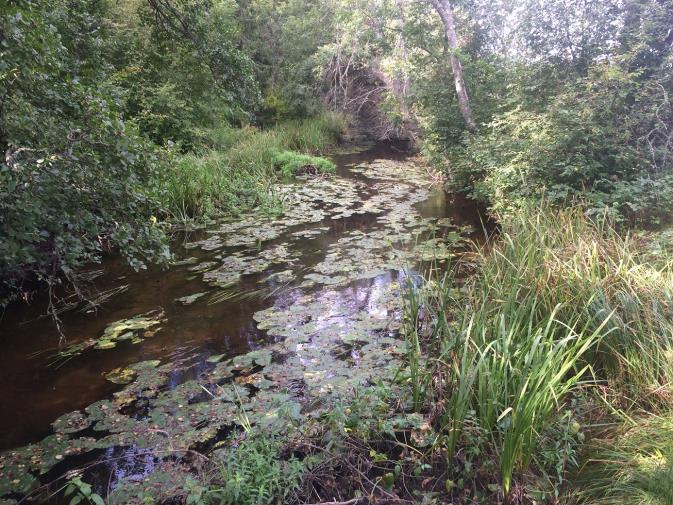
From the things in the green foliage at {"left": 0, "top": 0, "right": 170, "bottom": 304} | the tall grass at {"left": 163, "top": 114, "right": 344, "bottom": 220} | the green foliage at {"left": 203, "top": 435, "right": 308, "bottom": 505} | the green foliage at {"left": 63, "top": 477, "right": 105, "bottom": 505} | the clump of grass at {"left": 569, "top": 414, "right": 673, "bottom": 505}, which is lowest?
the clump of grass at {"left": 569, "top": 414, "right": 673, "bottom": 505}

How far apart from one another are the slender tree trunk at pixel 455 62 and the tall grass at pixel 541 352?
6470 mm

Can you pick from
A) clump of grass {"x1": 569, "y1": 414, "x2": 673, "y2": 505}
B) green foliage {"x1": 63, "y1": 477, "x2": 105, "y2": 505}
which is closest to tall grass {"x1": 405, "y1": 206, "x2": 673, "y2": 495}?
clump of grass {"x1": 569, "y1": 414, "x2": 673, "y2": 505}

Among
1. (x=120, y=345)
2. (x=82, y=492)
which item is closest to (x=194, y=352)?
(x=120, y=345)

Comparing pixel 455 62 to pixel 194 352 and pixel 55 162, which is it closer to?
pixel 194 352

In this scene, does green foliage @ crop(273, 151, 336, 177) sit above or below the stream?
above

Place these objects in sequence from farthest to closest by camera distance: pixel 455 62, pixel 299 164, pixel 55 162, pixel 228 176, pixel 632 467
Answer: pixel 299 164
pixel 455 62
pixel 228 176
pixel 55 162
pixel 632 467

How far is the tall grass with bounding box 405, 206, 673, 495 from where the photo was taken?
210cm

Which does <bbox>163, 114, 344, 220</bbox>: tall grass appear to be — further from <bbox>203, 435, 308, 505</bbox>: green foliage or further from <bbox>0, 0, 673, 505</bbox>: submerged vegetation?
<bbox>203, 435, 308, 505</bbox>: green foliage

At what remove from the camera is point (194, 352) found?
369 cm

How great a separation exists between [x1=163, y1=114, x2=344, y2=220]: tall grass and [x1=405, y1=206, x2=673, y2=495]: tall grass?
318cm

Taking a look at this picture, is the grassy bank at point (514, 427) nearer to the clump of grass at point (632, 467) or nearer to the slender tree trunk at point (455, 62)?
the clump of grass at point (632, 467)

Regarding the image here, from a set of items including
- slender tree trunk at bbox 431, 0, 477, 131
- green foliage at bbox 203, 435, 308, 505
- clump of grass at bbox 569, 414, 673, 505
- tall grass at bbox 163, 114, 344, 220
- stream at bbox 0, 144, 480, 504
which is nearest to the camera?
clump of grass at bbox 569, 414, 673, 505

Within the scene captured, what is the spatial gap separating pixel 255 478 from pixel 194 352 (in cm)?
183

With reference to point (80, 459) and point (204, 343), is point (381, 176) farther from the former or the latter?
point (80, 459)
